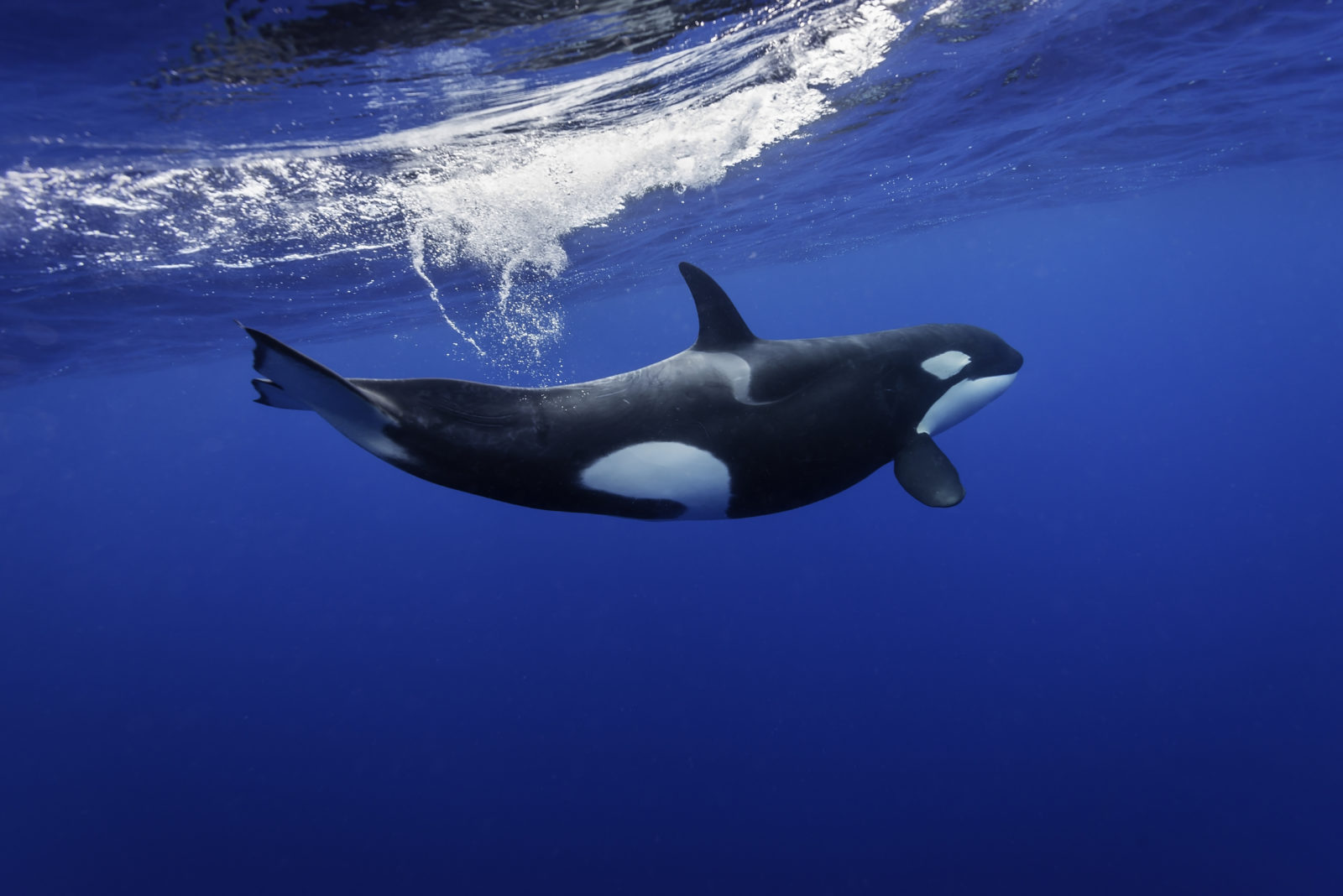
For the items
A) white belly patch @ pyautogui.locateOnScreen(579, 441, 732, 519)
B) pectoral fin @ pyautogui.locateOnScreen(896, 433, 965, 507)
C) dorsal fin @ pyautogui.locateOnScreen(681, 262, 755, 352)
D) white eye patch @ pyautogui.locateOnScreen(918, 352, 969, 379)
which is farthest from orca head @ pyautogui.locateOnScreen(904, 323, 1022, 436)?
white belly patch @ pyautogui.locateOnScreen(579, 441, 732, 519)

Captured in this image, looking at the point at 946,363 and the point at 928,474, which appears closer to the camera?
the point at 928,474

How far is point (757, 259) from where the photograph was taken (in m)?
29.9

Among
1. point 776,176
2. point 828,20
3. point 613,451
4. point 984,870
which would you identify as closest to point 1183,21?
point 828,20

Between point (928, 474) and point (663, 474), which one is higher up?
point (663, 474)

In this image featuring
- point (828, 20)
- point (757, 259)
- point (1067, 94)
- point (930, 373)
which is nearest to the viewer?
point (930, 373)

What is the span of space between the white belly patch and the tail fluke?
1.11 m

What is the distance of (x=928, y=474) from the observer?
478 centimetres

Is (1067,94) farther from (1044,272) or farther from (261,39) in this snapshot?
(1044,272)

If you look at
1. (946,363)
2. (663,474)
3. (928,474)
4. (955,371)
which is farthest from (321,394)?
(955,371)

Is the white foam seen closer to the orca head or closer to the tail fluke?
the orca head

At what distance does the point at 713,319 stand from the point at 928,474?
1831 mm

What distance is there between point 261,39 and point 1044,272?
8496 centimetres

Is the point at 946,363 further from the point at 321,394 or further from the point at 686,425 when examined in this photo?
the point at 321,394

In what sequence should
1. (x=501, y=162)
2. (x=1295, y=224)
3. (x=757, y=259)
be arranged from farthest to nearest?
(x=1295, y=224)
(x=757, y=259)
(x=501, y=162)
